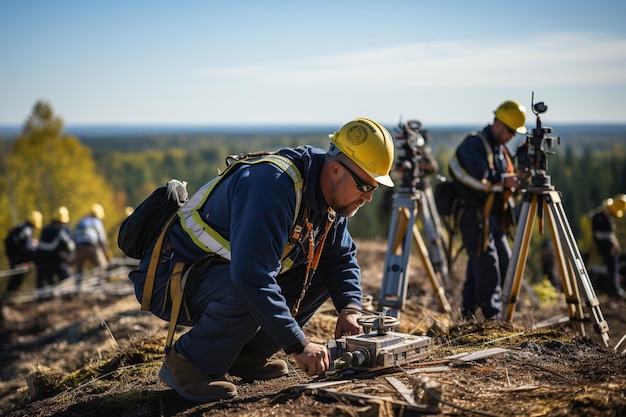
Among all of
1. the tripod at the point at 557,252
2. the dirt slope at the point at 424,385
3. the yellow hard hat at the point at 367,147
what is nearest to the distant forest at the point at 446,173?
the tripod at the point at 557,252

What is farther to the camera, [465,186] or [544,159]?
[465,186]

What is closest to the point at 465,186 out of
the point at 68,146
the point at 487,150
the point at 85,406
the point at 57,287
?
the point at 487,150

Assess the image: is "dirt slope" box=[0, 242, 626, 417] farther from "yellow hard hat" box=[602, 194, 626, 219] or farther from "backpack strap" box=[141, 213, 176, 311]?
"yellow hard hat" box=[602, 194, 626, 219]

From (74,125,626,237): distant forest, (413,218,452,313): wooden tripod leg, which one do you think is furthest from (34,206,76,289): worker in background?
(74,125,626,237): distant forest

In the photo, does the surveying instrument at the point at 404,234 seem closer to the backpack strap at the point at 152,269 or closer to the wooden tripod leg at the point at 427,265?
the wooden tripod leg at the point at 427,265

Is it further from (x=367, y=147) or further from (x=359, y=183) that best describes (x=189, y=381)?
(x=367, y=147)

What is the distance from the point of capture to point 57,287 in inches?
640

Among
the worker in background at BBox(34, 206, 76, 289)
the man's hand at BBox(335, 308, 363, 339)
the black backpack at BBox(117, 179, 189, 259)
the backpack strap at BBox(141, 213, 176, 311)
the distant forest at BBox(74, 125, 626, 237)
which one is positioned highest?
the black backpack at BBox(117, 179, 189, 259)

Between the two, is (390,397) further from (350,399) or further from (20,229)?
(20,229)

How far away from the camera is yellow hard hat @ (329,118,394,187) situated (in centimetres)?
432

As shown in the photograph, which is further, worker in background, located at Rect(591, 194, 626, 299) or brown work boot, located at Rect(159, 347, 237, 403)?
worker in background, located at Rect(591, 194, 626, 299)

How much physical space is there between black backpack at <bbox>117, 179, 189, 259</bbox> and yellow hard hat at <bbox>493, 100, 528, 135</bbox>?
4.28m

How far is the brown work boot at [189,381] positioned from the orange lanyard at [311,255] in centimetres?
73

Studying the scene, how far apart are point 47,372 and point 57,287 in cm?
1071
